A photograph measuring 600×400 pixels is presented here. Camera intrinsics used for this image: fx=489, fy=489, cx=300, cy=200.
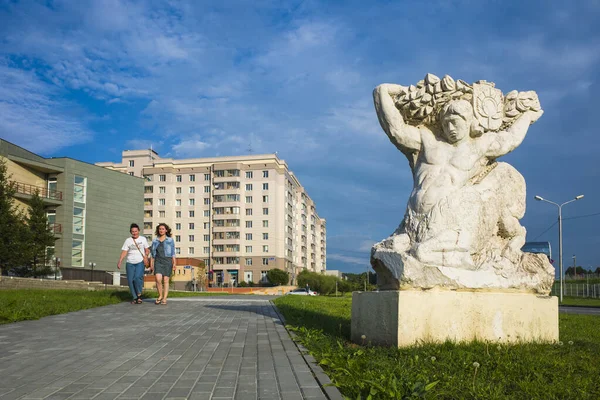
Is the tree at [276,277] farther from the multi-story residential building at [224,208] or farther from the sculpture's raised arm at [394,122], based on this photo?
the sculpture's raised arm at [394,122]

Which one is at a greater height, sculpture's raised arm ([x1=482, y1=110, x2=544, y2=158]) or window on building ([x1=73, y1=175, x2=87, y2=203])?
window on building ([x1=73, y1=175, x2=87, y2=203])

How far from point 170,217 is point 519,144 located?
78323 mm

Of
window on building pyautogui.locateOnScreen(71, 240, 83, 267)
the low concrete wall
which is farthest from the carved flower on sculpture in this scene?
window on building pyautogui.locateOnScreen(71, 240, 83, 267)

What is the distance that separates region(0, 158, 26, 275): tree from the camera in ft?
87.2

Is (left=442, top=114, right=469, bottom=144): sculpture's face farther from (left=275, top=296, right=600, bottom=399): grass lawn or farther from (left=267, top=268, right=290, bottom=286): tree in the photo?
(left=267, top=268, right=290, bottom=286): tree

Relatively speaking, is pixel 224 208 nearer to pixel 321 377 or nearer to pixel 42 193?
pixel 42 193

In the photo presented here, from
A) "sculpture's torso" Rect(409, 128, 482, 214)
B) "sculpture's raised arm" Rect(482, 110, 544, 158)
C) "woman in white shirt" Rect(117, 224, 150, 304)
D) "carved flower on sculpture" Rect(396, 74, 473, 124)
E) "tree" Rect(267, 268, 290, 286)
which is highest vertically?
"carved flower on sculpture" Rect(396, 74, 473, 124)

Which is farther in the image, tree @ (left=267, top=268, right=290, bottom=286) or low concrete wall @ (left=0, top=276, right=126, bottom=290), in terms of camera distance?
tree @ (left=267, top=268, right=290, bottom=286)

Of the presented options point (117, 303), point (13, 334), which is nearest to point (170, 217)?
point (117, 303)

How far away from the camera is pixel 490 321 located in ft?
17.0

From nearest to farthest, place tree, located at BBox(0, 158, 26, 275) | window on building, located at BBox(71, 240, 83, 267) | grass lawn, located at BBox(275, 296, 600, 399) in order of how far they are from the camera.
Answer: grass lawn, located at BBox(275, 296, 600, 399), tree, located at BBox(0, 158, 26, 275), window on building, located at BBox(71, 240, 83, 267)

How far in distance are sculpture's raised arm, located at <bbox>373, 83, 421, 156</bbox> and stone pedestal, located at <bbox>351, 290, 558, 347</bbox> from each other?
195cm

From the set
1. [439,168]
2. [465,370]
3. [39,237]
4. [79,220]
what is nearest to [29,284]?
[39,237]

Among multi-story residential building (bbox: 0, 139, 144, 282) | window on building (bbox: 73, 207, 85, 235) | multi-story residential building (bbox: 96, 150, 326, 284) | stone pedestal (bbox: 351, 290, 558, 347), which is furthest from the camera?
multi-story residential building (bbox: 96, 150, 326, 284)
